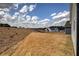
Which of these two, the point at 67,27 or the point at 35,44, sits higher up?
the point at 67,27

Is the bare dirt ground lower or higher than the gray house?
lower

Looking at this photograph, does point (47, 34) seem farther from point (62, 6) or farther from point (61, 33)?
point (62, 6)

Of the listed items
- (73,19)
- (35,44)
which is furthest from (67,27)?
(35,44)

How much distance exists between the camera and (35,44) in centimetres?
228

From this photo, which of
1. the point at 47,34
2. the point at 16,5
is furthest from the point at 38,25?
the point at 16,5

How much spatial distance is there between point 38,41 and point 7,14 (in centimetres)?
38

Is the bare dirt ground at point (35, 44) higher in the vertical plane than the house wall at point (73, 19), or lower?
lower

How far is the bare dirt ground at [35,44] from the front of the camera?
7.43 ft

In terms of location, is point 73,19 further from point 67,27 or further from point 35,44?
point 35,44

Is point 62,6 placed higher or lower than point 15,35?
higher

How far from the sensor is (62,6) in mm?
2256

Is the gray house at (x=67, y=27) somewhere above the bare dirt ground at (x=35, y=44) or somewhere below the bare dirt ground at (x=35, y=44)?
above

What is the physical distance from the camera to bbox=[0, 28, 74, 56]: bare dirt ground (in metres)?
2.27

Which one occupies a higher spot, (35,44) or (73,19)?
(73,19)
